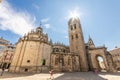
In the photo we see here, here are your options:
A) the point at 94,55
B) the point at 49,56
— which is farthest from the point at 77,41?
the point at 49,56

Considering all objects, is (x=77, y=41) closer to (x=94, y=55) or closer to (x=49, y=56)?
(x=94, y=55)

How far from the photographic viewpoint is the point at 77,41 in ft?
124

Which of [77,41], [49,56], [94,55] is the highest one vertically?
[77,41]

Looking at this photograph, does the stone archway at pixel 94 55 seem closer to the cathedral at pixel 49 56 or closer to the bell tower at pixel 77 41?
the cathedral at pixel 49 56

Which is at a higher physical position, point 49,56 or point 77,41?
point 77,41

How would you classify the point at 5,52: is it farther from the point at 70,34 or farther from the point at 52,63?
the point at 70,34

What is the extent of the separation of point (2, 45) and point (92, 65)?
155 ft

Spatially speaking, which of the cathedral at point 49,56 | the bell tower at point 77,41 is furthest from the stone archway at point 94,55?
the bell tower at point 77,41

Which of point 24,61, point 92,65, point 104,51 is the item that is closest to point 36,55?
point 24,61

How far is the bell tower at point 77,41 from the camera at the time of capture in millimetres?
33844

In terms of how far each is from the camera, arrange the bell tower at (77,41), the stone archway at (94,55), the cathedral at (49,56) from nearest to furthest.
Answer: the cathedral at (49,56), the bell tower at (77,41), the stone archway at (94,55)

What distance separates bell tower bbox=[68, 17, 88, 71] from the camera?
33844 mm

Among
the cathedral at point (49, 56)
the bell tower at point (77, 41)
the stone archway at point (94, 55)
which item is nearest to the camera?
the cathedral at point (49, 56)

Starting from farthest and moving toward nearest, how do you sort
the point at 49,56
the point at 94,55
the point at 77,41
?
the point at 94,55
the point at 77,41
the point at 49,56
